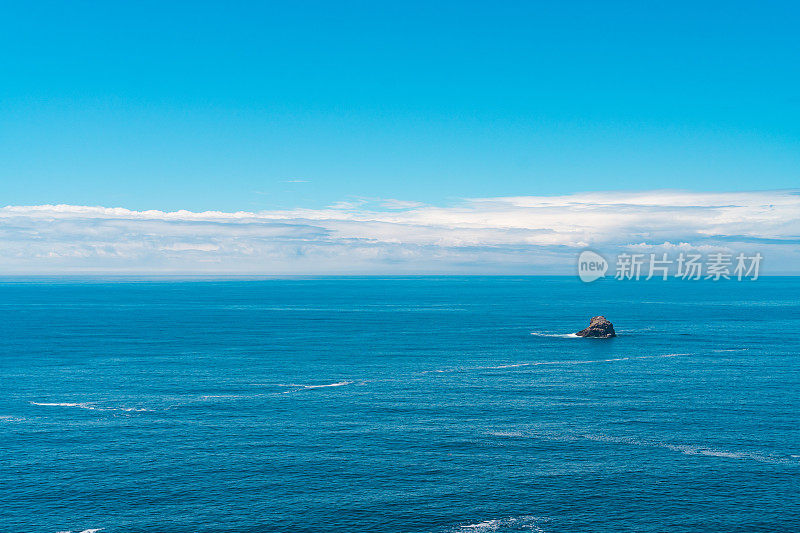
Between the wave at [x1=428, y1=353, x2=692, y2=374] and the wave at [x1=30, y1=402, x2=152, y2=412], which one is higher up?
the wave at [x1=428, y1=353, x2=692, y2=374]

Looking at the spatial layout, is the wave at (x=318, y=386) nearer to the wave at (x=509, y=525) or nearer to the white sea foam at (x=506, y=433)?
the white sea foam at (x=506, y=433)

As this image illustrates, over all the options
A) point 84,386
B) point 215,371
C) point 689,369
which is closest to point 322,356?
point 215,371

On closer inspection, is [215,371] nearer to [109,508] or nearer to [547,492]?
[109,508]

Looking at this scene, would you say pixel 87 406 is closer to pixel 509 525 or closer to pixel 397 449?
pixel 397 449

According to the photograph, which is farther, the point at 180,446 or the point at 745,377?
the point at 745,377

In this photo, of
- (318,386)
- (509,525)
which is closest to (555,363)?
(318,386)

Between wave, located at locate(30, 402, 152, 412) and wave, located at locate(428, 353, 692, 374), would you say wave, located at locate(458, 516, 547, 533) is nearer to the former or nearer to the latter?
wave, located at locate(30, 402, 152, 412)

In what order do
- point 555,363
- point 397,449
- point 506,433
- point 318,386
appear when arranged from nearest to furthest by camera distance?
point 397,449 → point 506,433 → point 318,386 → point 555,363

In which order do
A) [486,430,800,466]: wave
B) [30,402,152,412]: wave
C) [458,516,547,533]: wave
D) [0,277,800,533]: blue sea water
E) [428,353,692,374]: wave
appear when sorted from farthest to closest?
[428,353,692,374]: wave
[30,402,152,412]: wave
[486,430,800,466]: wave
[0,277,800,533]: blue sea water
[458,516,547,533]: wave

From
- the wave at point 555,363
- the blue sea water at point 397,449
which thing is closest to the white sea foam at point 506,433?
the blue sea water at point 397,449

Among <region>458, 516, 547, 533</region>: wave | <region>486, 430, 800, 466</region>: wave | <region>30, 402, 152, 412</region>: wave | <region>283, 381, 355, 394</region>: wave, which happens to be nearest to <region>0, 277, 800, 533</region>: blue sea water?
<region>458, 516, 547, 533</region>: wave

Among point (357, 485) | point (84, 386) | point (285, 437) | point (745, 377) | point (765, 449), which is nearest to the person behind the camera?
point (357, 485)
